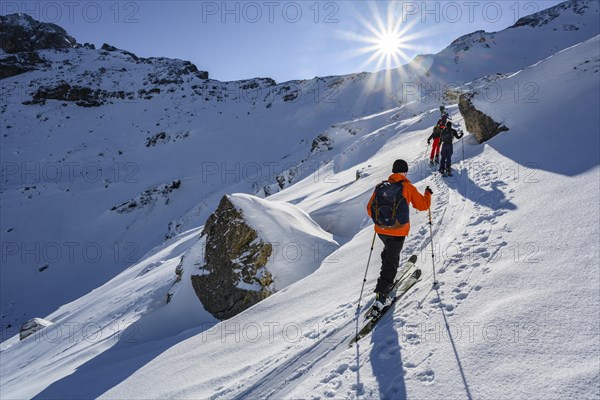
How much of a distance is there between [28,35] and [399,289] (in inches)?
3886

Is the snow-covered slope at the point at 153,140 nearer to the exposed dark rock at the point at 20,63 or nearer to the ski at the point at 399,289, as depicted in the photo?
the exposed dark rock at the point at 20,63

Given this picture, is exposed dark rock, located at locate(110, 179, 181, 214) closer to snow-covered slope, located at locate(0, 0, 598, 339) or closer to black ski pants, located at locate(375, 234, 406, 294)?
snow-covered slope, located at locate(0, 0, 598, 339)

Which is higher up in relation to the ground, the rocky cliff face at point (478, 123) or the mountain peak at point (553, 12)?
the mountain peak at point (553, 12)

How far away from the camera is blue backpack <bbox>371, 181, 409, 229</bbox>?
491 cm

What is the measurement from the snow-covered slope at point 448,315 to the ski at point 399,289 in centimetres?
14

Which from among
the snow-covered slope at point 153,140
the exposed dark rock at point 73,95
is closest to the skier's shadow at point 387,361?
the snow-covered slope at point 153,140

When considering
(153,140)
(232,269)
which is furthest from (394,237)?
(153,140)

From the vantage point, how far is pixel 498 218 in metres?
6.46

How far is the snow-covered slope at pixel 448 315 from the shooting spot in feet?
10.9

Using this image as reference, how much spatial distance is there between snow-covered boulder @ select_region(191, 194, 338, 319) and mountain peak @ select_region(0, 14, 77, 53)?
89.3 meters

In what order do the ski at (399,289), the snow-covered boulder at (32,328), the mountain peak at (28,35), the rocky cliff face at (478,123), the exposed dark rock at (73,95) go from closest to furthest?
the ski at (399,289) → the rocky cliff face at (478,123) → the snow-covered boulder at (32,328) → the exposed dark rock at (73,95) → the mountain peak at (28,35)

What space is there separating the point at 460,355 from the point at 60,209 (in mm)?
38381

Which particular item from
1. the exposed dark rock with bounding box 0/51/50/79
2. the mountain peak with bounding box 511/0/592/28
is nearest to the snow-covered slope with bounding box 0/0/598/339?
the mountain peak with bounding box 511/0/592/28

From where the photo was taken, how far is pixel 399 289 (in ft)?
17.9
